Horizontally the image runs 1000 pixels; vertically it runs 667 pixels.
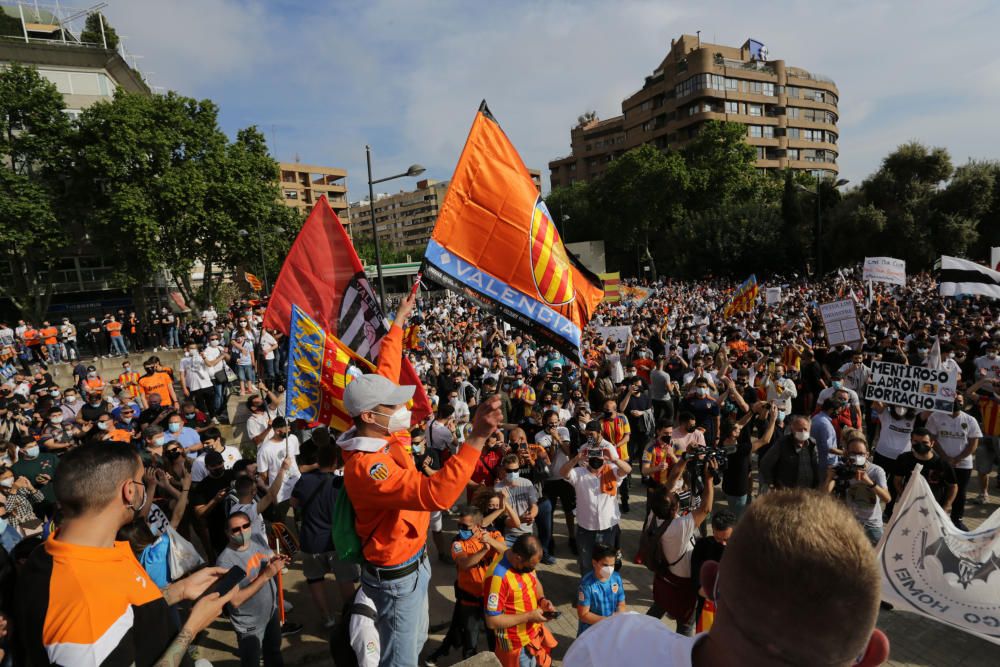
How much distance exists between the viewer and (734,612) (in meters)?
0.98

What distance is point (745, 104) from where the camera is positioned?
60750mm

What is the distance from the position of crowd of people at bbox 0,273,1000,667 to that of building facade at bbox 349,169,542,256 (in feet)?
346

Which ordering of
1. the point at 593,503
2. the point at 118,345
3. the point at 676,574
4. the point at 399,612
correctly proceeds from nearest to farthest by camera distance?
1. the point at 399,612
2. the point at 676,574
3. the point at 593,503
4. the point at 118,345

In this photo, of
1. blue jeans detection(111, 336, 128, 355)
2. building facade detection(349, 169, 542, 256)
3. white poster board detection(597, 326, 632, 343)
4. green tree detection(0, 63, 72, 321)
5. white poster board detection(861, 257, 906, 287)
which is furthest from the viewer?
building facade detection(349, 169, 542, 256)

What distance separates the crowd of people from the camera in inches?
47.7

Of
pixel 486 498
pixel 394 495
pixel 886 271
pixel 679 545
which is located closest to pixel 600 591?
pixel 679 545

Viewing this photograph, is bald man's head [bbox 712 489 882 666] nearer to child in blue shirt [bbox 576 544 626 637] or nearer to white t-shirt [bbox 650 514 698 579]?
child in blue shirt [bbox 576 544 626 637]

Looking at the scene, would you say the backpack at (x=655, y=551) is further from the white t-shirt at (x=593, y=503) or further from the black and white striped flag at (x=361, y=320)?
the black and white striped flag at (x=361, y=320)

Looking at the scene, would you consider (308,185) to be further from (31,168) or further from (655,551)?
(655,551)

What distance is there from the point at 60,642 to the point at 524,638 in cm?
282

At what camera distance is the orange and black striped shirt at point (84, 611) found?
1787 millimetres

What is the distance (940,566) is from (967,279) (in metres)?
12.3

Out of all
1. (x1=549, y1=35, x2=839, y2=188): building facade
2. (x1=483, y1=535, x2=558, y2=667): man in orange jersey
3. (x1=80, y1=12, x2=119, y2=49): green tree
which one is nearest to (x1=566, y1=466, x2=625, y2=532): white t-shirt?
(x1=483, y1=535, x2=558, y2=667): man in orange jersey

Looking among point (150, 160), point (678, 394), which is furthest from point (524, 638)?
point (150, 160)
